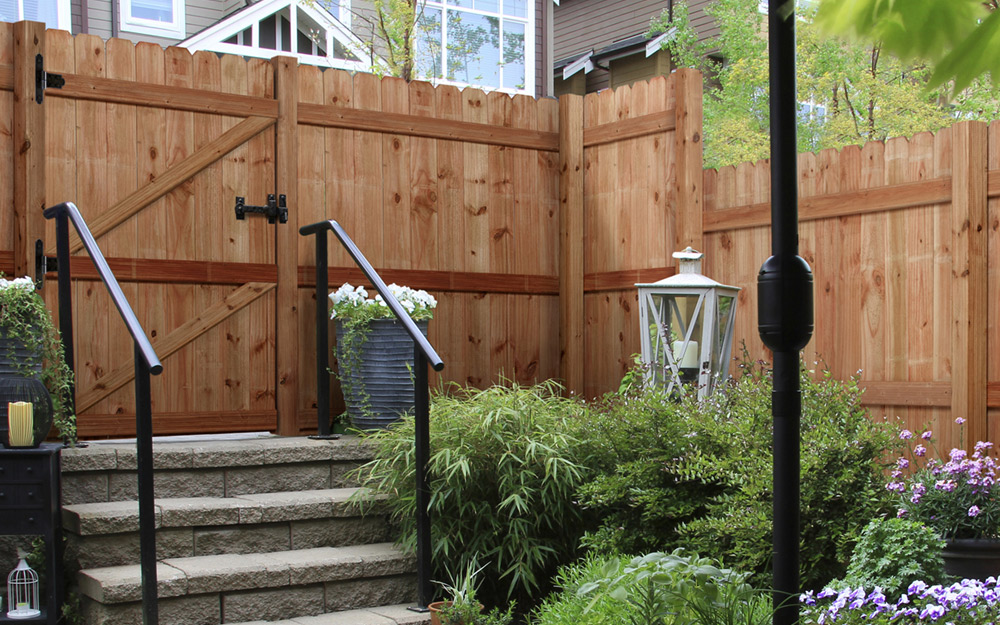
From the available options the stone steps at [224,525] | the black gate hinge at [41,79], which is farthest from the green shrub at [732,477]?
the black gate hinge at [41,79]

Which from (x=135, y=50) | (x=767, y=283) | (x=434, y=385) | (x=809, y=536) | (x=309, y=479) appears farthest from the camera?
(x=434, y=385)

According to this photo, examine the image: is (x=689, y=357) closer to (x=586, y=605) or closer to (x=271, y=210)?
(x=586, y=605)

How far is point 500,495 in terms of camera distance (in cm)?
401

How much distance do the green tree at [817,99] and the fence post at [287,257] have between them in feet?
18.5

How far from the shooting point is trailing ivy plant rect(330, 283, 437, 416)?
5105 millimetres

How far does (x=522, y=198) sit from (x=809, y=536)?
3.13 meters

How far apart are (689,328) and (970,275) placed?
1215 millimetres

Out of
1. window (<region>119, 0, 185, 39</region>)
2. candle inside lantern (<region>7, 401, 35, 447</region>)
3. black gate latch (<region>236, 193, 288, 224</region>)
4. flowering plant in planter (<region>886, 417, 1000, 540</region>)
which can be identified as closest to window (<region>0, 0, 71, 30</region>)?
window (<region>119, 0, 185, 39</region>)

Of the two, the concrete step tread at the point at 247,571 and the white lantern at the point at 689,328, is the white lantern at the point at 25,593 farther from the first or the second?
the white lantern at the point at 689,328

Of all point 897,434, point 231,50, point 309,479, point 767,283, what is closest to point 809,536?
point 897,434

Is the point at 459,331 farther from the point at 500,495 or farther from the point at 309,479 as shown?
the point at 500,495

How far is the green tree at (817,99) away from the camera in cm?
992

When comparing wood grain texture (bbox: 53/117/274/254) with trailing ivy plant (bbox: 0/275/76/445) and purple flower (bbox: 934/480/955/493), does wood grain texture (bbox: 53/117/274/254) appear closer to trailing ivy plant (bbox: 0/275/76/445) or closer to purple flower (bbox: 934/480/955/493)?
trailing ivy plant (bbox: 0/275/76/445)

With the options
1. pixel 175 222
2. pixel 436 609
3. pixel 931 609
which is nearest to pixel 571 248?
pixel 175 222
